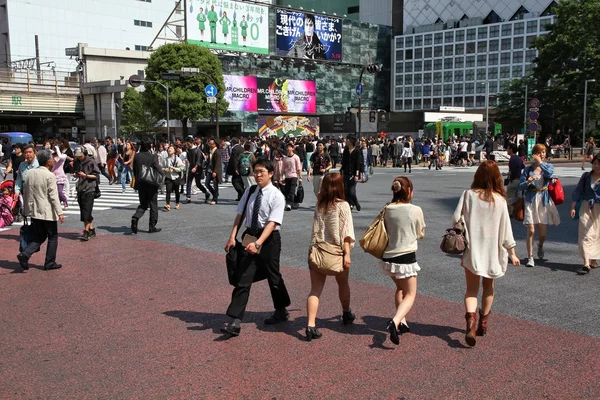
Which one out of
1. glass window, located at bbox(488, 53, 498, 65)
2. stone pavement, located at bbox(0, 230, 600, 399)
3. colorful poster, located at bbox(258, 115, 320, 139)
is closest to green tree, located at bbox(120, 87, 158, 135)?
colorful poster, located at bbox(258, 115, 320, 139)

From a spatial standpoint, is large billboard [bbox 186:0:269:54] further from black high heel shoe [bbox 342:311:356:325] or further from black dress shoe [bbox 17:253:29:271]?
black high heel shoe [bbox 342:311:356:325]

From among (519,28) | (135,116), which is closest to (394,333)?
(135,116)

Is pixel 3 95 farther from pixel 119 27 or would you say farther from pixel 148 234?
pixel 148 234

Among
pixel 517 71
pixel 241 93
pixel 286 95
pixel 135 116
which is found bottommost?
pixel 135 116

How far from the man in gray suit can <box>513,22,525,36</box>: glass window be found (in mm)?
74100

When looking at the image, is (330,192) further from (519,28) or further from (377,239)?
(519,28)

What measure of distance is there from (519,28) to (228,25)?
1446 inches

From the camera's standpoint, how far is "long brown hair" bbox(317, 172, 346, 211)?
5227 millimetres

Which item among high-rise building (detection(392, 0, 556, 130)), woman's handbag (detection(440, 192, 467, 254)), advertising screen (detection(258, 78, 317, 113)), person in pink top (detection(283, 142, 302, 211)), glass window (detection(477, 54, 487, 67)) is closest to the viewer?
woman's handbag (detection(440, 192, 467, 254))

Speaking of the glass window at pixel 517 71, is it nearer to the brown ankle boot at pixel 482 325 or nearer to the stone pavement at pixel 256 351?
the stone pavement at pixel 256 351

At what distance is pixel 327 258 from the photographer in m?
5.18

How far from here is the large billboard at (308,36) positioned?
6575cm

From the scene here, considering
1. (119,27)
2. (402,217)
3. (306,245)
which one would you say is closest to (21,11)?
(119,27)

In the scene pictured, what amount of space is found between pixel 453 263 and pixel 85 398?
5658mm
